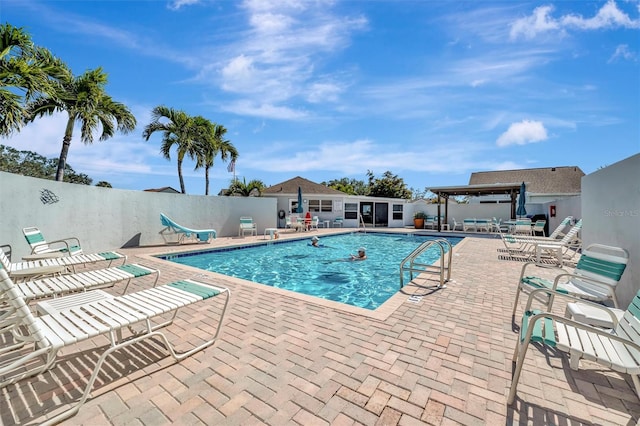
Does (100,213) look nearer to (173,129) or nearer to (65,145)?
(65,145)

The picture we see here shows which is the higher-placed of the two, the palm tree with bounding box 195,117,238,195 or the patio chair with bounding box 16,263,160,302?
the palm tree with bounding box 195,117,238,195

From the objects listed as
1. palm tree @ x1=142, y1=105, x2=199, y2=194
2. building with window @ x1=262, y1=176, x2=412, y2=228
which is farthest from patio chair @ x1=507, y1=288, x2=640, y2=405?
palm tree @ x1=142, y1=105, x2=199, y2=194

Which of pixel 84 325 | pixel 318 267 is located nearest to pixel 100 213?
pixel 318 267

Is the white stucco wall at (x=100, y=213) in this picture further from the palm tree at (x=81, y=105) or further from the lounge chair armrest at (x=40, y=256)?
the palm tree at (x=81, y=105)

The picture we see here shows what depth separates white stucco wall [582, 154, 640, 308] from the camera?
11.2ft

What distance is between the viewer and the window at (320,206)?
19719mm

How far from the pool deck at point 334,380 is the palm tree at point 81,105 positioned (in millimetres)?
11781

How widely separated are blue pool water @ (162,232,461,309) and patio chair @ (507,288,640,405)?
11.0ft

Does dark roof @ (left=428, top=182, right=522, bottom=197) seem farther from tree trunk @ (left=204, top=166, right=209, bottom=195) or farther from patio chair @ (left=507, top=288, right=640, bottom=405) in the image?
tree trunk @ (left=204, top=166, right=209, bottom=195)

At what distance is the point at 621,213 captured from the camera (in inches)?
151

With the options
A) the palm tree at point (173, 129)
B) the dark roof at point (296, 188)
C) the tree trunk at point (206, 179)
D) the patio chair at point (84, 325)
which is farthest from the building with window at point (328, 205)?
the patio chair at point (84, 325)

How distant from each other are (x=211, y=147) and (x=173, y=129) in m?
2.93

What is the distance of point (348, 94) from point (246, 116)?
8.99 meters

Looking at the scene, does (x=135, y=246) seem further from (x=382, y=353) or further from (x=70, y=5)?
(x=382, y=353)
